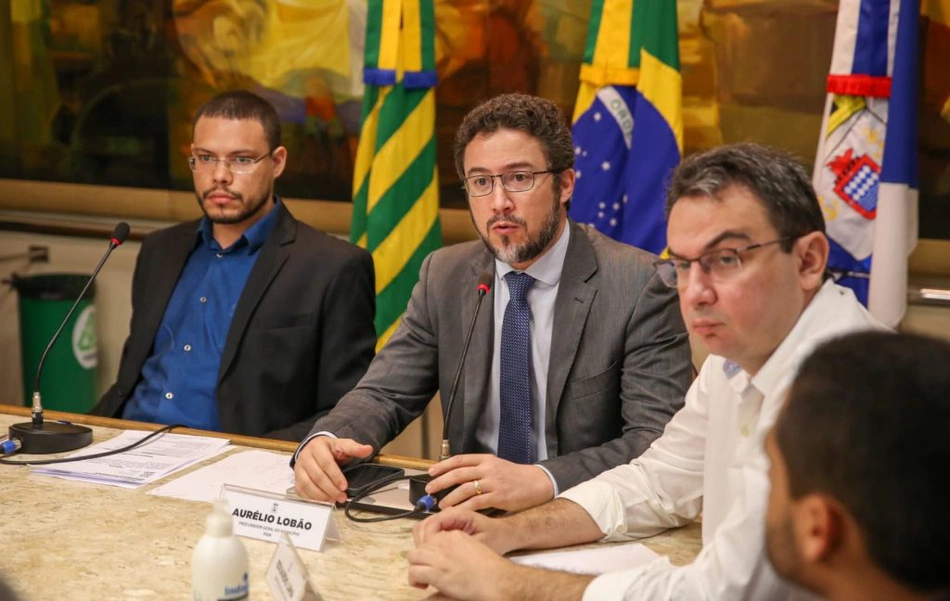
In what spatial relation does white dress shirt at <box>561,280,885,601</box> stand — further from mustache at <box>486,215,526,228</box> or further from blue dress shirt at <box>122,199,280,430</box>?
blue dress shirt at <box>122,199,280,430</box>

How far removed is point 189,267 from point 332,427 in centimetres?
111

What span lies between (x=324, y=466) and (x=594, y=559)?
598mm

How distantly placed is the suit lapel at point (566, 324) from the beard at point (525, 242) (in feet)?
0.26

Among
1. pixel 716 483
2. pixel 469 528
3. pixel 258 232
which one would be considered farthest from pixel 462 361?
pixel 258 232

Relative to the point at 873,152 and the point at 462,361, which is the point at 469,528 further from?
the point at 873,152

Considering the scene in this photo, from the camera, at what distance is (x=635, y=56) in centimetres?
357

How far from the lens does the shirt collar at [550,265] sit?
104 inches

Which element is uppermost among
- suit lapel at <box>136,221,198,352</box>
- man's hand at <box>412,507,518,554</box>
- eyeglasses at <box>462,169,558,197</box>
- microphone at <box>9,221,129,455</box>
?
eyeglasses at <box>462,169,558,197</box>

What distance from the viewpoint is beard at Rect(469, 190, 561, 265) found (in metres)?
2.60

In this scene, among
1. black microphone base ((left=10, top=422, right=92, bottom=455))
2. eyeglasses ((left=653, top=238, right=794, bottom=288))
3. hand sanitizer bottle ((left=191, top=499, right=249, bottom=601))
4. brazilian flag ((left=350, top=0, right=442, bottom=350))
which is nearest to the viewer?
hand sanitizer bottle ((left=191, top=499, right=249, bottom=601))

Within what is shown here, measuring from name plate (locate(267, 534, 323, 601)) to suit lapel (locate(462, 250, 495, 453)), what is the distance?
90 centimetres

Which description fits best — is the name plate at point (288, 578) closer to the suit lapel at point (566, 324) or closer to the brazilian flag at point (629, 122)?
the suit lapel at point (566, 324)

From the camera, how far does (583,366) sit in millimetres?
2537

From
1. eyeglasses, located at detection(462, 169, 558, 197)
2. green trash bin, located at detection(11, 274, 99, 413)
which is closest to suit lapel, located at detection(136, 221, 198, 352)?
eyeglasses, located at detection(462, 169, 558, 197)
